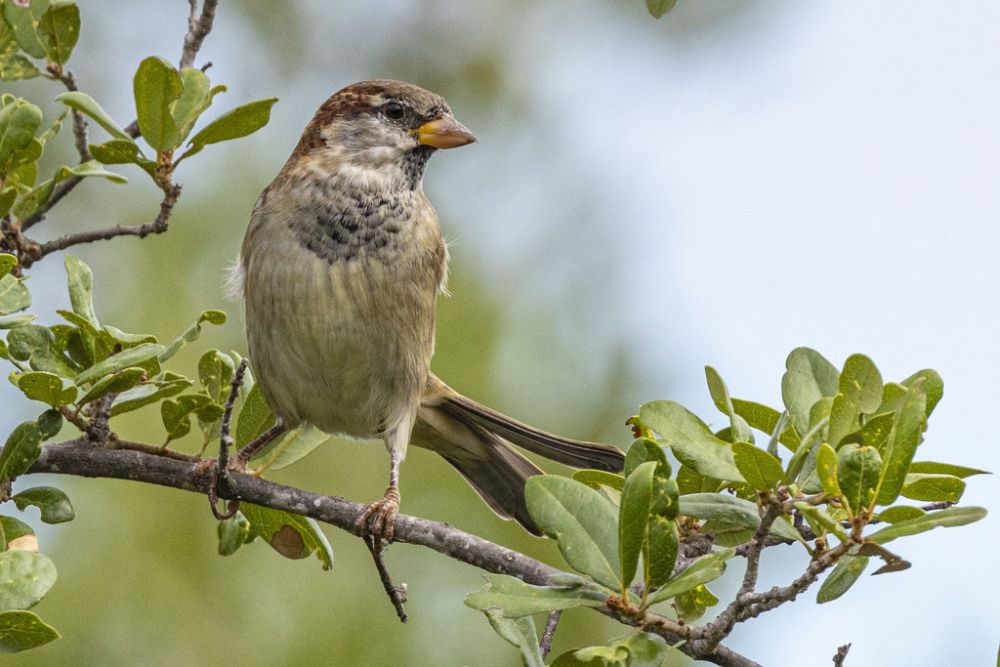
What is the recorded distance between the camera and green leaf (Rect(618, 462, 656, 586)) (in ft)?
6.11

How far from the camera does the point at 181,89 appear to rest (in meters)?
2.72

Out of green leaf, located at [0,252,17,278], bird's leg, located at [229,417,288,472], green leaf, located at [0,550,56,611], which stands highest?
green leaf, located at [0,252,17,278]

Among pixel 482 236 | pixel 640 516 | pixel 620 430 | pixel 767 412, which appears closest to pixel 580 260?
pixel 482 236

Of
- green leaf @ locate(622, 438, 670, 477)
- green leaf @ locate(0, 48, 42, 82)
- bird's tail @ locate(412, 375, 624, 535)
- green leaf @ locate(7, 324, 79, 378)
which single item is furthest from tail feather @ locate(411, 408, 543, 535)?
green leaf @ locate(622, 438, 670, 477)

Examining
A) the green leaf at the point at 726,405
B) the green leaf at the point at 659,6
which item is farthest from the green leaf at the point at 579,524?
the green leaf at the point at 659,6

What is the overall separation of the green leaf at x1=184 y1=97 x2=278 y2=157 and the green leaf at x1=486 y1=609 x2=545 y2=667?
1298mm

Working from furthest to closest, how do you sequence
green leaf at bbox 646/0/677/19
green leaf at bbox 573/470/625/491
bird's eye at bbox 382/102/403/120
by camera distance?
bird's eye at bbox 382/102/403/120, green leaf at bbox 646/0/677/19, green leaf at bbox 573/470/625/491

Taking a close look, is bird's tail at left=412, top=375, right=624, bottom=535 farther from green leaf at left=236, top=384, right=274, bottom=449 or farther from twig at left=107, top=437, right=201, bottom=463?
A: twig at left=107, top=437, right=201, bottom=463

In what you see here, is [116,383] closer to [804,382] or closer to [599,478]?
[599,478]

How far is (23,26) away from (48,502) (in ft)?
3.54

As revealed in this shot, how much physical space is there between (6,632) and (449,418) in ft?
7.30

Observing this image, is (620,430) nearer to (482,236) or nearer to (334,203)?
(482,236)

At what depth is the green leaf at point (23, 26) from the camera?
2.78 meters

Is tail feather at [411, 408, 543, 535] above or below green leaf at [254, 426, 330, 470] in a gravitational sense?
below
